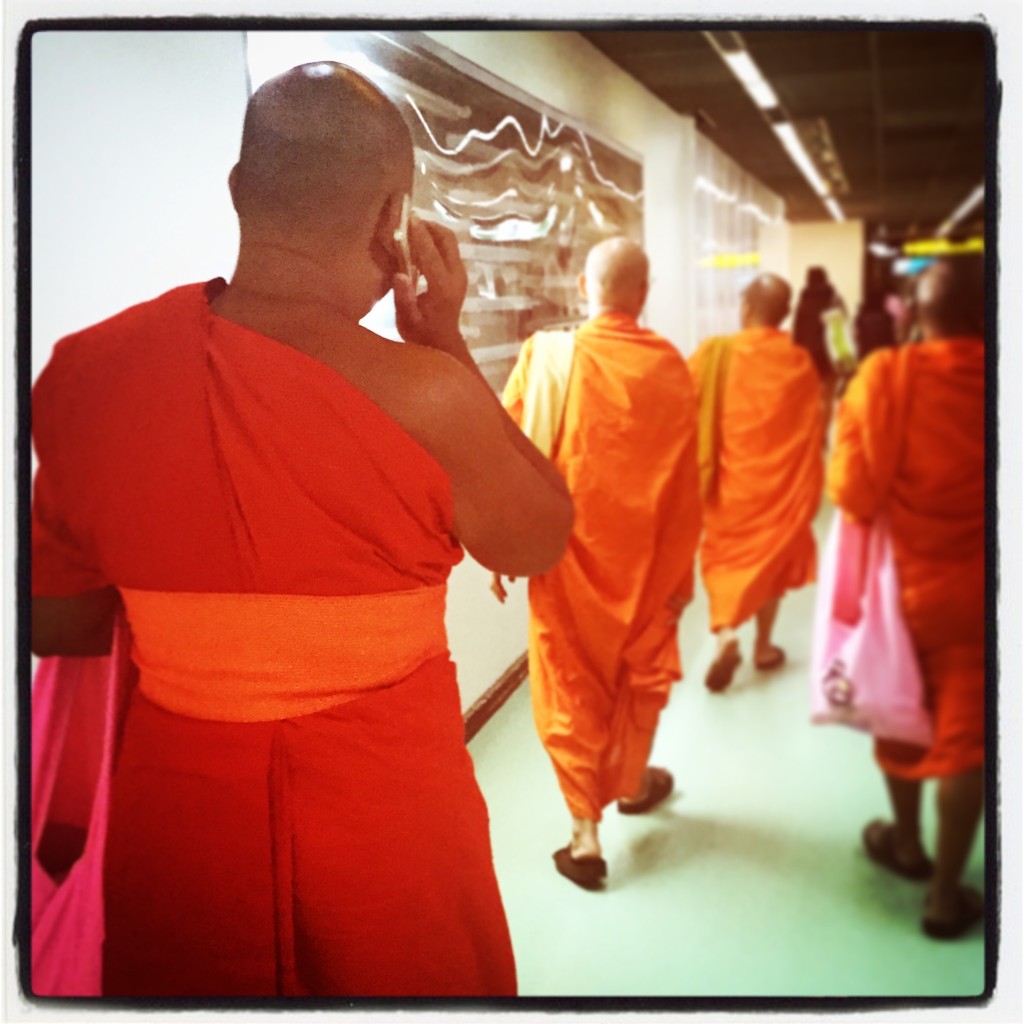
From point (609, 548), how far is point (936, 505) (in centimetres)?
48

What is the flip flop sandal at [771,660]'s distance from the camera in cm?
131

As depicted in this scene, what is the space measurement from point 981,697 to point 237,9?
4.88 ft

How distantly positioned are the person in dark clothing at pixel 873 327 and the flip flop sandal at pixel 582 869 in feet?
2.74

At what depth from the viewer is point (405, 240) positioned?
47.3 inches

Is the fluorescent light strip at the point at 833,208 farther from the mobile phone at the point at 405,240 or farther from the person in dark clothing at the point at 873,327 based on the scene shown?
the mobile phone at the point at 405,240

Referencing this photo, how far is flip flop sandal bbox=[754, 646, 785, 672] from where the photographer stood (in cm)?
131

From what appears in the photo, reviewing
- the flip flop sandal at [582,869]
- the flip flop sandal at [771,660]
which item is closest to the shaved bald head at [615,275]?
the flip flop sandal at [771,660]

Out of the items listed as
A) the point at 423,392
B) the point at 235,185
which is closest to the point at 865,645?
the point at 423,392

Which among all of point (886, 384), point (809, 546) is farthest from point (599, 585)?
point (886, 384)

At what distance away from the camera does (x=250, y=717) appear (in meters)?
1.22

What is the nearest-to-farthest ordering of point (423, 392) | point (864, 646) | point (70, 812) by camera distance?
point (423, 392)
point (864, 646)
point (70, 812)

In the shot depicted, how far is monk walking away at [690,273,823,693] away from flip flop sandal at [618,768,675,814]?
0.15 m

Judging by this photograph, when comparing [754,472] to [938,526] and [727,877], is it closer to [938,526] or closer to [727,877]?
[938,526]

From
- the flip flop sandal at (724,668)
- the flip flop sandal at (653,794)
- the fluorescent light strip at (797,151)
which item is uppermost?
the fluorescent light strip at (797,151)
